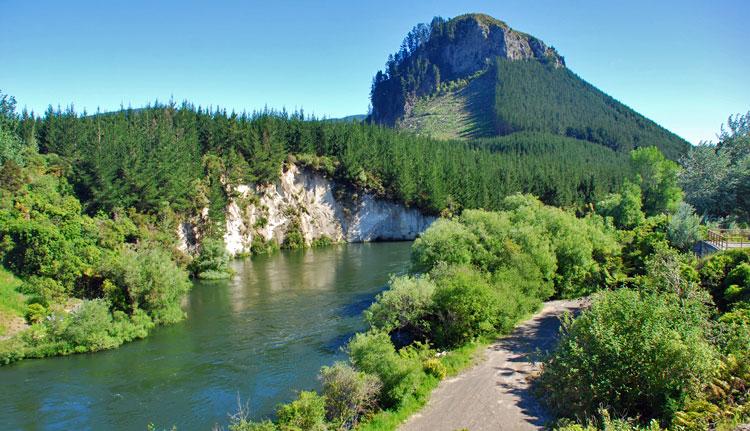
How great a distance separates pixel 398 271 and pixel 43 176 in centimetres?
4328

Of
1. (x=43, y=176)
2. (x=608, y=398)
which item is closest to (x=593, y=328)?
(x=608, y=398)

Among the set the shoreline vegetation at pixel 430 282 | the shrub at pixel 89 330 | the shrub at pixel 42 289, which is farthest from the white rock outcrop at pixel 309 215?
the shrub at pixel 89 330

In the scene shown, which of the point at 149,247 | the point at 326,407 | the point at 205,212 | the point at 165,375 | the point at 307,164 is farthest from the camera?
the point at 307,164

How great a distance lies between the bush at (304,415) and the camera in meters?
23.1

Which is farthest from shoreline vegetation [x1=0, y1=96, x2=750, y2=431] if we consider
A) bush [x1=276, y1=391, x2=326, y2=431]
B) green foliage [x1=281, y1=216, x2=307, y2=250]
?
green foliage [x1=281, y1=216, x2=307, y2=250]

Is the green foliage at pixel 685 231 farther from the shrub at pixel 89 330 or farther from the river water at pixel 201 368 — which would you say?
the shrub at pixel 89 330

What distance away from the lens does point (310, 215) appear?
10494 cm

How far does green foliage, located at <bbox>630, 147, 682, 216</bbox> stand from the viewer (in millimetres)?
99000

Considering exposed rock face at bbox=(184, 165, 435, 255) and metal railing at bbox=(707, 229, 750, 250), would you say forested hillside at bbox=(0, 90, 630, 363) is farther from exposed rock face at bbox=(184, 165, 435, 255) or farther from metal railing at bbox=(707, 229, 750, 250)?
metal railing at bbox=(707, 229, 750, 250)

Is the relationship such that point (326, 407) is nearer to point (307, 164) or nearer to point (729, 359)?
point (729, 359)

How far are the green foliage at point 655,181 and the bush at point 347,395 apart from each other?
90.5 metres

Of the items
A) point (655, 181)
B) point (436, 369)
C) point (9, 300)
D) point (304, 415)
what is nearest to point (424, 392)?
point (436, 369)

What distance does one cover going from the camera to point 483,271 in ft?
139

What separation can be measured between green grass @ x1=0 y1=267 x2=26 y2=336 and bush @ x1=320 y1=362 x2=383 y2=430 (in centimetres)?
2825
